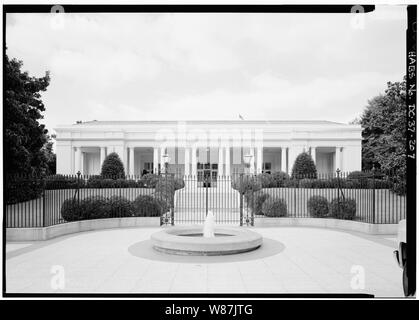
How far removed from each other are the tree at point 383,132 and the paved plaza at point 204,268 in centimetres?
684

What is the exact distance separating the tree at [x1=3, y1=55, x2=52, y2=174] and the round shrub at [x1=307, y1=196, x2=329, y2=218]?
11.0 meters

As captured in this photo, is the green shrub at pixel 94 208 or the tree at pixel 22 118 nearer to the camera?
the green shrub at pixel 94 208

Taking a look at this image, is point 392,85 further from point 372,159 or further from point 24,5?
point 372,159

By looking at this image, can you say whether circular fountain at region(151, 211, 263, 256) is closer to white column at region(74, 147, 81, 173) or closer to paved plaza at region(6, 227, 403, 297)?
paved plaza at region(6, 227, 403, 297)

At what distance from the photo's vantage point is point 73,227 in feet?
38.7

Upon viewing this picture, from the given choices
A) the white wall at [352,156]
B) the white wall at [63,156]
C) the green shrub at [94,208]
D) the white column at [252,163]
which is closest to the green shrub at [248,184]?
the green shrub at [94,208]

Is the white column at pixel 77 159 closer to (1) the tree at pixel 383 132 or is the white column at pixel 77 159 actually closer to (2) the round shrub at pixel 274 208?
(1) the tree at pixel 383 132

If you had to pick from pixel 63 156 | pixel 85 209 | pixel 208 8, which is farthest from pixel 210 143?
pixel 208 8

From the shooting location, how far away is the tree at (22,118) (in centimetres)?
1525

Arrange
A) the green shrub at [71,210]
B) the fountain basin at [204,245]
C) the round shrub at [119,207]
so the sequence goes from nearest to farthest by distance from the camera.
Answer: the fountain basin at [204,245] < the green shrub at [71,210] < the round shrub at [119,207]

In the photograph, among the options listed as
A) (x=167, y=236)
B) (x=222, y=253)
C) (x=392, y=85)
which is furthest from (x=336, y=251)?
(x=392, y=85)

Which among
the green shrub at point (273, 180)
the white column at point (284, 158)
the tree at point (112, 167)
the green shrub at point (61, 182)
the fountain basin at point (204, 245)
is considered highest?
the white column at point (284, 158)

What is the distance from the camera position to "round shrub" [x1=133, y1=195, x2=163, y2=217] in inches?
542

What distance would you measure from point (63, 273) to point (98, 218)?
662cm
